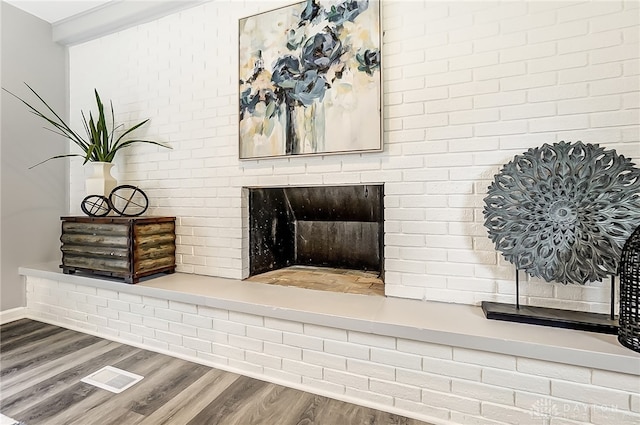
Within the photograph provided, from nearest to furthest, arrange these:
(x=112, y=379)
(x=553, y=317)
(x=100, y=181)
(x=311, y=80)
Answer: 1. (x=553, y=317)
2. (x=112, y=379)
3. (x=311, y=80)
4. (x=100, y=181)

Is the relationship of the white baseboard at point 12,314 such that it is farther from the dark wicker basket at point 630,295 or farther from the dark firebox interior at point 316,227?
the dark wicker basket at point 630,295

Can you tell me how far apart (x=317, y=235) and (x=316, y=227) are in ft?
0.24

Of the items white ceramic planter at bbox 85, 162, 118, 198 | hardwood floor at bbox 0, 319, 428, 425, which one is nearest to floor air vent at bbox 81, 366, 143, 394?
hardwood floor at bbox 0, 319, 428, 425

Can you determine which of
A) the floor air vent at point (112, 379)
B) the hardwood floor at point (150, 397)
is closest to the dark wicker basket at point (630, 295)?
the hardwood floor at point (150, 397)

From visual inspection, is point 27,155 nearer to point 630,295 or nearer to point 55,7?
point 55,7

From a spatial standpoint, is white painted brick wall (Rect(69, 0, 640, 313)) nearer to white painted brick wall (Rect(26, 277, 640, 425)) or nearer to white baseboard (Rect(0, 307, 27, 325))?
white painted brick wall (Rect(26, 277, 640, 425))

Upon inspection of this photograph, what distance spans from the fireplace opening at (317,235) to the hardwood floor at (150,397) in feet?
2.43

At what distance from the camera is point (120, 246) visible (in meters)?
2.16

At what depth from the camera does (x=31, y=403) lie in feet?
4.94

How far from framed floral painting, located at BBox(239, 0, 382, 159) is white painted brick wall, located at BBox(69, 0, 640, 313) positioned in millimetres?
90

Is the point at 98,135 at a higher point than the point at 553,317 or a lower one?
higher

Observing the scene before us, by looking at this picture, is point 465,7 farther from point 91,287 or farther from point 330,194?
point 91,287

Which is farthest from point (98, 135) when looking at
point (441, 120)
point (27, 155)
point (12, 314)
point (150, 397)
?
point (441, 120)

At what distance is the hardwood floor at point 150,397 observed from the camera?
4.62 ft
